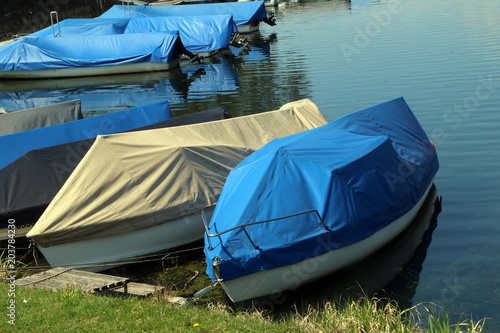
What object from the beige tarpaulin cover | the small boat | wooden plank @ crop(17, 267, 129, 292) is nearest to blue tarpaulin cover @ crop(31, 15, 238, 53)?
the small boat

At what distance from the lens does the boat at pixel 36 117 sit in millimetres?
19312

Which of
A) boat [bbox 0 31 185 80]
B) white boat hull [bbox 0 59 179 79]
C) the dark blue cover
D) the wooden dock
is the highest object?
the dark blue cover

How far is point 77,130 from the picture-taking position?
60.3 feet

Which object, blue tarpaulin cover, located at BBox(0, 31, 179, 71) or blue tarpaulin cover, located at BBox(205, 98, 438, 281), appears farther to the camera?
blue tarpaulin cover, located at BBox(0, 31, 179, 71)

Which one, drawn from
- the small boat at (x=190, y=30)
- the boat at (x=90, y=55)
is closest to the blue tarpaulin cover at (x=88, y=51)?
the boat at (x=90, y=55)

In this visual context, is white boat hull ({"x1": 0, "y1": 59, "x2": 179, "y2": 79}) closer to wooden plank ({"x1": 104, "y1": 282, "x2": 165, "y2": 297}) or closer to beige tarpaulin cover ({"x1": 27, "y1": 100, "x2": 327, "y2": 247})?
beige tarpaulin cover ({"x1": 27, "y1": 100, "x2": 327, "y2": 247})

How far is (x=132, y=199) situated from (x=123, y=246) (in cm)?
99

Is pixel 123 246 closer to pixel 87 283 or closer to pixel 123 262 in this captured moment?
pixel 123 262

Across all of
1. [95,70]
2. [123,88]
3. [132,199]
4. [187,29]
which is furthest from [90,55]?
[132,199]

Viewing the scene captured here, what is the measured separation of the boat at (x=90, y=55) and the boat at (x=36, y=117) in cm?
1884

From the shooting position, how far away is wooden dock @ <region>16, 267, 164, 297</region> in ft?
36.1

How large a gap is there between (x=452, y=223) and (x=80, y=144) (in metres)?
9.03

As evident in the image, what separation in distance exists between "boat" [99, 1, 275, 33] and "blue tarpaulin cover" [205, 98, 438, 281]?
39.8m

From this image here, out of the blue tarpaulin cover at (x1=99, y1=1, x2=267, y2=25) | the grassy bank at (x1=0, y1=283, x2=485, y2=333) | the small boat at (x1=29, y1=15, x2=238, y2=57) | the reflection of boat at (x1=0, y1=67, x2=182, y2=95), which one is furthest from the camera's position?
the blue tarpaulin cover at (x1=99, y1=1, x2=267, y2=25)
